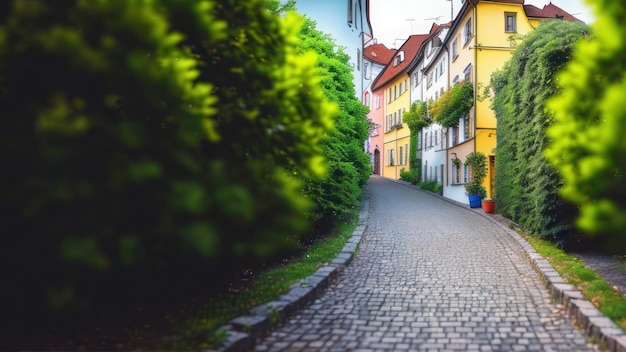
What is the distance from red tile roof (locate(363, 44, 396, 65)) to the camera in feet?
205

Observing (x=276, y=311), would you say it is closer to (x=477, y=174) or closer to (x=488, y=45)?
(x=477, y=174)

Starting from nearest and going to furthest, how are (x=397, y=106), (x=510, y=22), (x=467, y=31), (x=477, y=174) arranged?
(x=477, y=174), (x=510, y=22), (x=467, y=31), (x=397, y=106)

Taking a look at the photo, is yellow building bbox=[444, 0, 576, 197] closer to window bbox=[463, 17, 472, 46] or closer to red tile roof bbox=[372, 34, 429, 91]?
window bbox=[463, 17, 472, 46]

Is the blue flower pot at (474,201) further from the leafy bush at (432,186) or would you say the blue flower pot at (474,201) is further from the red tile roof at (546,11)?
the red tile roof at (546,11)

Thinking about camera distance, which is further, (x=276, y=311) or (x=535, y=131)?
(x=535, y=131)

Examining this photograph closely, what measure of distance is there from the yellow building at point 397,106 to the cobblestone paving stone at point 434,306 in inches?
1246

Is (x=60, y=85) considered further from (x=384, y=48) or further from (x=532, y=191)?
(x=384, y=48)

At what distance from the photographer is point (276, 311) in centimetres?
600

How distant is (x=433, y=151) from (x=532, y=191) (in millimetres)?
21738

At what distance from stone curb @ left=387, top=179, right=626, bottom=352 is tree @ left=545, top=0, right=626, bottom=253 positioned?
2542 millimetres

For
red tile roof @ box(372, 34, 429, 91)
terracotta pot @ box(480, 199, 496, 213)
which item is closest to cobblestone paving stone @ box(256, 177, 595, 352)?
terracotta pot @ box(480, 199, 496, 213)

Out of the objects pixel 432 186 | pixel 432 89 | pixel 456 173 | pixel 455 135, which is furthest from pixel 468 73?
pixel 432 89

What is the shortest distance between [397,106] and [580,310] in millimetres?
42751

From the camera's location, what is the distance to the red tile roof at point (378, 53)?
6234 centimetres
